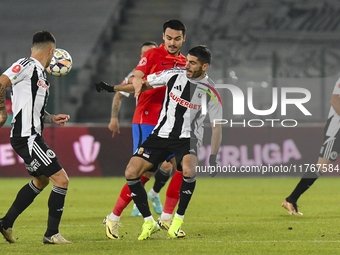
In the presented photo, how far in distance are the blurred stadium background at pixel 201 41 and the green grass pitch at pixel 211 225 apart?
3.85 metres

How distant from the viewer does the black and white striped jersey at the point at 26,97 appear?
209 inches

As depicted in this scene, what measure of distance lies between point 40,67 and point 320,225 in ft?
11.9

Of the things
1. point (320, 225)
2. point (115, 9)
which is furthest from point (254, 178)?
point (115, 9)

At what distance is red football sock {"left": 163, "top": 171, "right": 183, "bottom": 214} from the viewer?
6152 mm

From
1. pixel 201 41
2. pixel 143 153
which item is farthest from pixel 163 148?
pixel 201 41

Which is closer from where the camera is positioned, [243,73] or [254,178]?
[254,178]

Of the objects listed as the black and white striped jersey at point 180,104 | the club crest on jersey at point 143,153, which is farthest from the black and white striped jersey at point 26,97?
the black and white striped jersey at point 180,104

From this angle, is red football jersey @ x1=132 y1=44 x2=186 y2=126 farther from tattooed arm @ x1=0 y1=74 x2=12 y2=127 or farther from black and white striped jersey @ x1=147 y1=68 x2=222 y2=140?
tattooed arm @ x1=0 y1=74 x2=12 y2=127

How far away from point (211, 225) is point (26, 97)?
8.99 feet

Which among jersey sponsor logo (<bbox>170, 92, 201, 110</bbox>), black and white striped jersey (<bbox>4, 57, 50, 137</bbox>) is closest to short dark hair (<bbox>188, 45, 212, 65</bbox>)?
jersey sponsor logo (<bbox>170, 92, 201, 110</bbox>)

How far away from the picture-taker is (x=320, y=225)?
6664mm

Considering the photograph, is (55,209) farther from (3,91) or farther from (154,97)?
(154,97)

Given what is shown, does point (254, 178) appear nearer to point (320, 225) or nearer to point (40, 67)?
point (320, 225)

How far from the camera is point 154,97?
670cm
